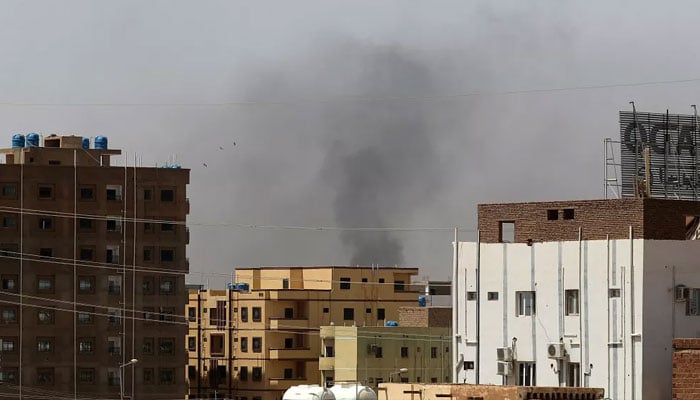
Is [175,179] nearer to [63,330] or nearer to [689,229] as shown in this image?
[63,330]

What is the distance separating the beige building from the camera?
62625 mm

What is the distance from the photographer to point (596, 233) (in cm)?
6988

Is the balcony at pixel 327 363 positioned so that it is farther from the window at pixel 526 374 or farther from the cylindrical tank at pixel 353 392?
the window at pixel 526 374

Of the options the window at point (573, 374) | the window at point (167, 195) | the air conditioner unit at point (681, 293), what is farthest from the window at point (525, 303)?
the window at point (167, 195)

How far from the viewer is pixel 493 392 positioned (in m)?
63.5

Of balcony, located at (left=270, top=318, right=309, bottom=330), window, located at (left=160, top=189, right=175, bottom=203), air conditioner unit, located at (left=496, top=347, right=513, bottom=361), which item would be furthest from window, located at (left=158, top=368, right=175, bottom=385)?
air conditioner unit, located at (left=496, top=347, right=513, bottom=361)

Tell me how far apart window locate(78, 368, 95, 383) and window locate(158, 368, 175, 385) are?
570cm

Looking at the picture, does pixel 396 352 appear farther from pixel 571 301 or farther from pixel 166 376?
pixel 571 301

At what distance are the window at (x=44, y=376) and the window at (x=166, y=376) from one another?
9194 mm

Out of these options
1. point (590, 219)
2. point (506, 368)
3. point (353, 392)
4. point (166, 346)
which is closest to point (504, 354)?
point (506, 368)

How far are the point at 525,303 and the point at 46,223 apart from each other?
70.9m

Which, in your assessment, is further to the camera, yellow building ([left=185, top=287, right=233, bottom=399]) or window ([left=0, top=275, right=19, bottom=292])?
yellow building ([left=185, top=287, right=233, bottom=399])

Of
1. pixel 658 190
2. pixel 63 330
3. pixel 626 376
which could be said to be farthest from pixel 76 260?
pixel 626 376

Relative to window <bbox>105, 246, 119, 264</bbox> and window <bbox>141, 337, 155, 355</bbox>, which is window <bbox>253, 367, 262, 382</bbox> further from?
window <bbox>105, 246, 119, 264</bbox>
